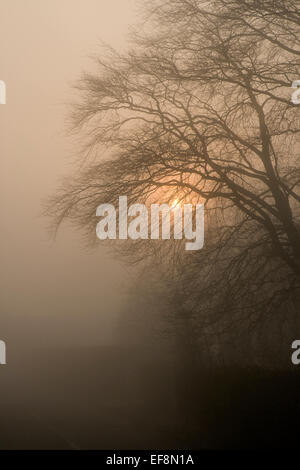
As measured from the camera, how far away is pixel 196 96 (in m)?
13.2

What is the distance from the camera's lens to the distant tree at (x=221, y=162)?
40.3ft

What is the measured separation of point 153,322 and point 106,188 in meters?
20.7

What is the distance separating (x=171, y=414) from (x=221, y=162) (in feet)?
20.9

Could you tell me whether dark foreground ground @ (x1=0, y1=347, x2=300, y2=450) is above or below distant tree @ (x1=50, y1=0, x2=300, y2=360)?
below

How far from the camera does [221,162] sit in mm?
12938

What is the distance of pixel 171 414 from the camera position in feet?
51.5

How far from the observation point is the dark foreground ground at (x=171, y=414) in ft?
36.7

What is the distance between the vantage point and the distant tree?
483 inches

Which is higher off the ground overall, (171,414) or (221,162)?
(221,162)

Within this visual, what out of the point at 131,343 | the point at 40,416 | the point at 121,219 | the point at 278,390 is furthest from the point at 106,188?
the point at 131,343

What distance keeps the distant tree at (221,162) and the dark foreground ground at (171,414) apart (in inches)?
49.6

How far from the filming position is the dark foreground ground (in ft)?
36.7

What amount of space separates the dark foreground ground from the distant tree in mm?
1260

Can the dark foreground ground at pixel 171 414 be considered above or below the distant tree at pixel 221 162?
below
